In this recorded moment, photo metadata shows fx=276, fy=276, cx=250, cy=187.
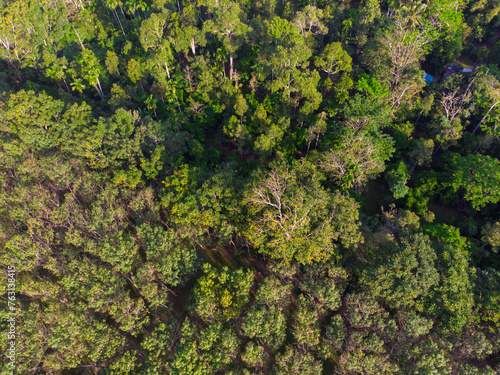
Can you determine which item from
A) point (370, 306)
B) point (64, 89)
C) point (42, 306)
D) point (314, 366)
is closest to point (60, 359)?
point (42, 306)

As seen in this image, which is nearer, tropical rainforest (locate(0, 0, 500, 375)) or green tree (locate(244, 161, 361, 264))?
tropical rainforest (locate(0, 0, 500, 375))

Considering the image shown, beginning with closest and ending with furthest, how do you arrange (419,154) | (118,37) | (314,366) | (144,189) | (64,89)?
(314,366) → (144,189) → (419,154) → (64,89) → (118,37)

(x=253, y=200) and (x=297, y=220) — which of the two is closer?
(x=253, y=200)

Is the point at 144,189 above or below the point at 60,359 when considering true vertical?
above

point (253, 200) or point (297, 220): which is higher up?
point (253, 200)

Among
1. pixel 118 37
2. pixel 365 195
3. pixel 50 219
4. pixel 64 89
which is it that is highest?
pixel 118 37

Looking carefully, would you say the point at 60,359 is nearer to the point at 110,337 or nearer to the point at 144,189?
the point at 110,337

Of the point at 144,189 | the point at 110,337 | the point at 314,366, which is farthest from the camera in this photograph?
the point at 144,189

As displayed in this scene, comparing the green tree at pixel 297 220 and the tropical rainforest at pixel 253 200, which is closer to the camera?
the tropical rainforest at pixel 253 200
